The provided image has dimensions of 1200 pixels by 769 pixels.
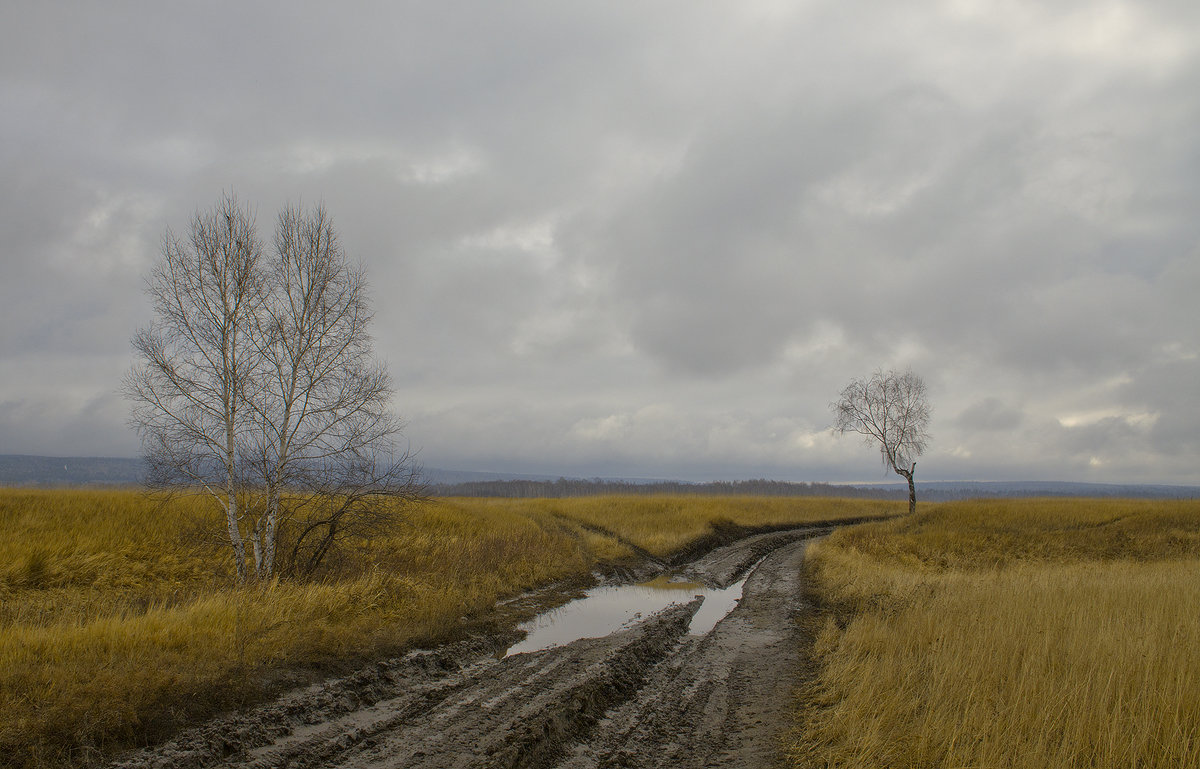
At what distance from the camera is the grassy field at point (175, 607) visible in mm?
5988

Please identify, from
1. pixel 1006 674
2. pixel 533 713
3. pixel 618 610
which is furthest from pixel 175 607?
pixel 1006 674

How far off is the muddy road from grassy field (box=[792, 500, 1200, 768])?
2.87 feet

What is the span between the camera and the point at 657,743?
636 centimetres

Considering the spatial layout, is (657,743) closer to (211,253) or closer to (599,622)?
(599,622)

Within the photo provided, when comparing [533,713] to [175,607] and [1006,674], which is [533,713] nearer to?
[1006,674]

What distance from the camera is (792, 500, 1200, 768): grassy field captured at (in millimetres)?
5250

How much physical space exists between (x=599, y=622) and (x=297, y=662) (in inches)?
247

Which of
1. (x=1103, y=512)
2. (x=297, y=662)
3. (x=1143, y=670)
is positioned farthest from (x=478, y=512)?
(x=1103, y=512)

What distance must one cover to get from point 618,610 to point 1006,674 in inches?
333

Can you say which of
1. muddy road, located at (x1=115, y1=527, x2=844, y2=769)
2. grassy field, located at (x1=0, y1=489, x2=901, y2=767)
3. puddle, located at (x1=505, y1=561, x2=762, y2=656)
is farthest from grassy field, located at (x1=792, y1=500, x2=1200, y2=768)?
grassy field, located at (x1=0, y1=489, x2=901, y2=767)

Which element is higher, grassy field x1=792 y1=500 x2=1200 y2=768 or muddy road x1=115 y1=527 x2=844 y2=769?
grassy field x1=792 y1=500 x2=1200 y2=768

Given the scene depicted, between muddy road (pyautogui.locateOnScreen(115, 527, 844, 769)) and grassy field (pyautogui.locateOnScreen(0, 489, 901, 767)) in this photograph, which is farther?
grassy field (pyautogui.locateOnScreen(0, 489, 901, 767))

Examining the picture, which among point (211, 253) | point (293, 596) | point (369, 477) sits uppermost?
point (211, 253)

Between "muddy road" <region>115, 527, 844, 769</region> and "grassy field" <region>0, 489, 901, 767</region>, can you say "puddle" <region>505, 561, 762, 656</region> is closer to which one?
"muddy road" <region>115, 527, 844, 769</region>
